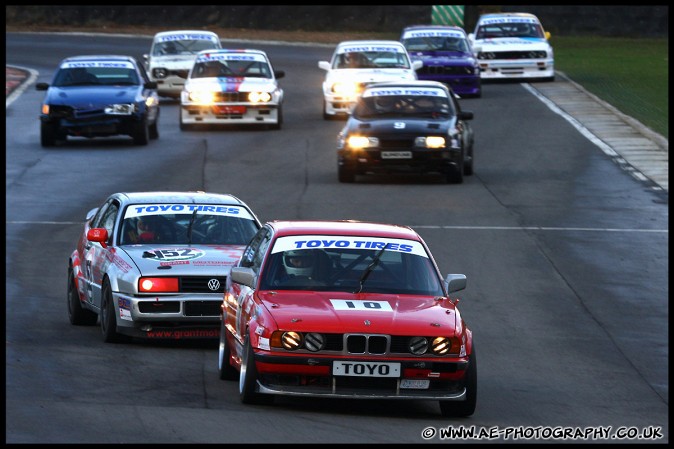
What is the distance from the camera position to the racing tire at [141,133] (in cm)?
3056

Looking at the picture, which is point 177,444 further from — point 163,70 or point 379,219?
point 163,70

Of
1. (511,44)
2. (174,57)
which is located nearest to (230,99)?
(174,57)

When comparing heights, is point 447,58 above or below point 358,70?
above

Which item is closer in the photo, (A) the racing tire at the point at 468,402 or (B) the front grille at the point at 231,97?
(A) the racing tire at the point at 468,402

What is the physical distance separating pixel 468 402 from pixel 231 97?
22.7 meters

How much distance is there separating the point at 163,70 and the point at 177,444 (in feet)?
100

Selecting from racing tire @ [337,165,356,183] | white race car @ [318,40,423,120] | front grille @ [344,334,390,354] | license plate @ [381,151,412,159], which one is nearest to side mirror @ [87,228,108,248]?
front grille @ [344,334,390,354]

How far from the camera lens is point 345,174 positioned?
26.3m

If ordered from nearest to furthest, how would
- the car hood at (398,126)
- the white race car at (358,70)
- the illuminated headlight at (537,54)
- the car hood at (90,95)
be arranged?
the car hood at (398,126), the car hood at (90,95), the white race car at (358,70), the illuminated headlight at (537,54)

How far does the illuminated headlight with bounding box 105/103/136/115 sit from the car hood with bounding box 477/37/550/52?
1469 centimetres

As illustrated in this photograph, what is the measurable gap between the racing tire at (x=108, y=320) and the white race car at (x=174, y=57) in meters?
24.9

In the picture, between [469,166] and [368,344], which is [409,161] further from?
[368,344]
